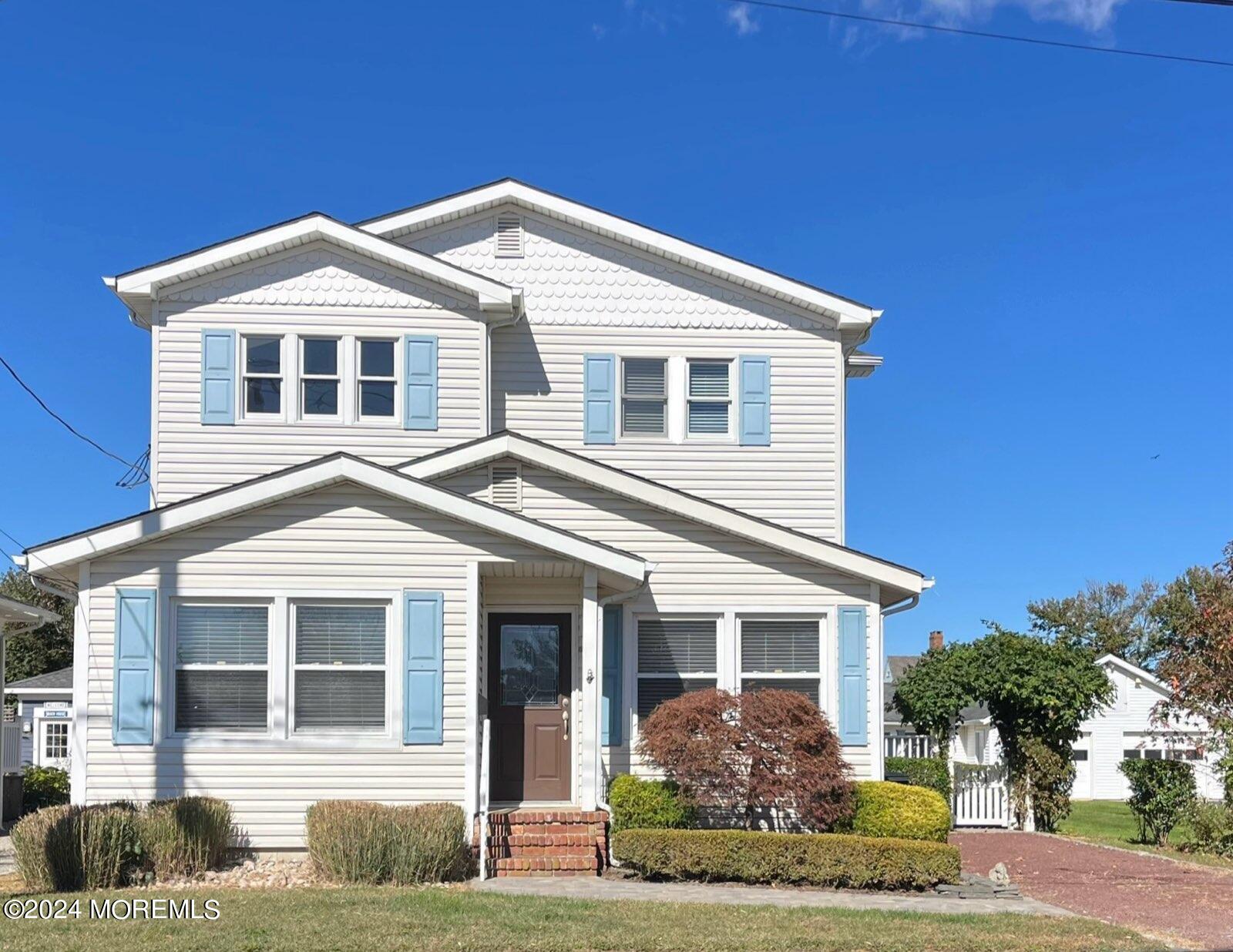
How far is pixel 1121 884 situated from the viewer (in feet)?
47.3

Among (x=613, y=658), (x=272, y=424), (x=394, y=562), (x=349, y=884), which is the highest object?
(x=272, y=424)

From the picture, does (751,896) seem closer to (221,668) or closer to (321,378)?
(221,668)

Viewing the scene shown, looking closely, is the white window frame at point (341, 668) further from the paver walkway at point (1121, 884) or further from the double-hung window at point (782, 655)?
the paver walkway at point (1121, 884)

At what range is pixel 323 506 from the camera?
1427 centimetres

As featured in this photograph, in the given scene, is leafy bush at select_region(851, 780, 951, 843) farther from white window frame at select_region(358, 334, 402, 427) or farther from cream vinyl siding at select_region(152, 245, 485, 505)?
white window frame at select_region(358, 334, 402, 427)

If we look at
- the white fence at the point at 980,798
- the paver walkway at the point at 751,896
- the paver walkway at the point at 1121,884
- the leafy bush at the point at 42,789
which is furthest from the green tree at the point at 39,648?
the paver walkway at the point at 751,896

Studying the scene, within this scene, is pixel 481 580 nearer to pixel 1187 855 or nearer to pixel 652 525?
pixel 652 525

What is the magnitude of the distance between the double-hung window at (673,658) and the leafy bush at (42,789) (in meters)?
11.2

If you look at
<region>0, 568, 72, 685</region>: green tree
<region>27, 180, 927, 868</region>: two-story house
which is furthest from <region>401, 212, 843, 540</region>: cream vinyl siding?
<region>0, 568, 72, 685</region>: green tree

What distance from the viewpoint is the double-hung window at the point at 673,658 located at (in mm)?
16125

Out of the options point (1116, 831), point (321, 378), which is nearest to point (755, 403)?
point (321, 378)

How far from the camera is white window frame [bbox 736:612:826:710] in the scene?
1611 cm

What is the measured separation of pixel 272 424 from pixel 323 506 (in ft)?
11.1

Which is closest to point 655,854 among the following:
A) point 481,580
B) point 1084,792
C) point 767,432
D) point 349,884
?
point 349,884
